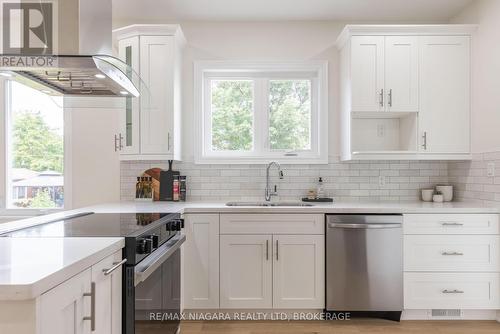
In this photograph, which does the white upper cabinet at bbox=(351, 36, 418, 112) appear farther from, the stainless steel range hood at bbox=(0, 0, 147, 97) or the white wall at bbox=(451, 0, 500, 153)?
the stainless steel range hood at bbox=(0, 0, 147, 97)

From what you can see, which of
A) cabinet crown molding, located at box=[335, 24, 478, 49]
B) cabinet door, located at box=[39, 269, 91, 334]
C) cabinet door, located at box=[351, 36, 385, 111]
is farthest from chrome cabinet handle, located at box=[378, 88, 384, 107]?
cabinet door, located at box=[39, 269, 91, 334]

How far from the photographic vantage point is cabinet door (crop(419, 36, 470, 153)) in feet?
10.4

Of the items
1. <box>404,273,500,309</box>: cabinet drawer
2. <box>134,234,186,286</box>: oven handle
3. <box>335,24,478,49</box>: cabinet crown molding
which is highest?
<box>335,24,478,49</box>: cabinet crown molding

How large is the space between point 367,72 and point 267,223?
1.55m

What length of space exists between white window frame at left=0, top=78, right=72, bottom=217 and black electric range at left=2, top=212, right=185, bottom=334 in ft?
4.53

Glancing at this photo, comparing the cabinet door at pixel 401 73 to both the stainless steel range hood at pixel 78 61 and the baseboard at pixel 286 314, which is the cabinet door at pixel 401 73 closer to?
the baseboard at pixel 286 314

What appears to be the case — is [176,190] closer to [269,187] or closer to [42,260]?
[269,187]

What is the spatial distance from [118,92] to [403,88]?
92.0 inches

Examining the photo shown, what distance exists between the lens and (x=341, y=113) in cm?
345

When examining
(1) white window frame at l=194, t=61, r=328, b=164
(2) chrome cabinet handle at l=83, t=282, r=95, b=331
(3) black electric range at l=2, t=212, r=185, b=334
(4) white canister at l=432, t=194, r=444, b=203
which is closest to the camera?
(2) chrome cabinet handle at l=83, t=282, r=95, b=331

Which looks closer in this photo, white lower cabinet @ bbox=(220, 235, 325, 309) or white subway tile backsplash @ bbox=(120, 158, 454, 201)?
white lower cabinet @ bbox=(220, 235, 325, 309)

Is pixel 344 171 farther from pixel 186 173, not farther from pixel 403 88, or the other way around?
pixel 186 173

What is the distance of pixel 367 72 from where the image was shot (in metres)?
3.16

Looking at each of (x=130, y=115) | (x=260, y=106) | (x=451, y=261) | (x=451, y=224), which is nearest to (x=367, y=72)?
(x=260, y=106)
